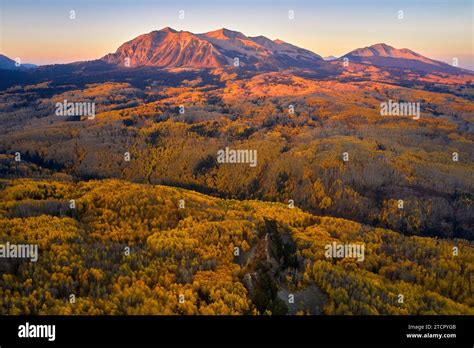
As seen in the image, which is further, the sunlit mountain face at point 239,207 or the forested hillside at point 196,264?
the sunlit mountain face at point 239,207

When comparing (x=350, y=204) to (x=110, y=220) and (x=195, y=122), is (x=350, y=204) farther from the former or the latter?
(x=195, y=122)

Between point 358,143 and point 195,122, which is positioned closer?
point 358,143

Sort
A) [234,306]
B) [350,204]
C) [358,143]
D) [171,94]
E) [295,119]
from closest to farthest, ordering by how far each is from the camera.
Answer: [234,306] → [350,204] → [358,143] → [295,119] → [171,94]

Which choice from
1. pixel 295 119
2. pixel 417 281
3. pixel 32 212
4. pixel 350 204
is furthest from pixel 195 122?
pixel 417 281

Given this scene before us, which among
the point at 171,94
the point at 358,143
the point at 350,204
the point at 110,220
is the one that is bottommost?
the point at 350,204

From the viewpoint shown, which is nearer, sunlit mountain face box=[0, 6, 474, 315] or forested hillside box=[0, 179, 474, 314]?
forested hillside box=[0, 179, 474, 314]

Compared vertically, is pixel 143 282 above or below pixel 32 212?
below

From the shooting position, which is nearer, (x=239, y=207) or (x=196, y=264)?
(x=196, y=264)

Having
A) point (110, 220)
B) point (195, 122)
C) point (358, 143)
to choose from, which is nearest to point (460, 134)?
point (358, 143)

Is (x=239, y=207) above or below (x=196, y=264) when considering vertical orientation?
above
